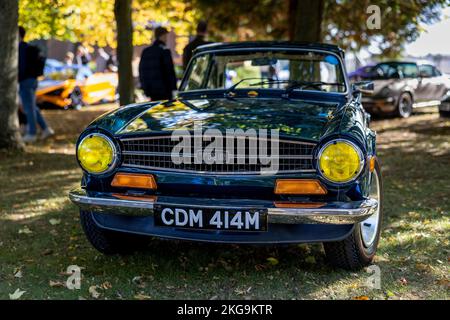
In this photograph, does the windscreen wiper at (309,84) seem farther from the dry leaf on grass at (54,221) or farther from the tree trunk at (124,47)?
the tree trunk at (124,47)

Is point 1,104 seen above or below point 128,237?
above

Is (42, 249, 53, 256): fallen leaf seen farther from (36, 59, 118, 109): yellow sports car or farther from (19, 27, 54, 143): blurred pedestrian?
(36, 59, 118, 109): yellow sports car

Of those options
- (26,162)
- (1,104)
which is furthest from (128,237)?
(1,104)

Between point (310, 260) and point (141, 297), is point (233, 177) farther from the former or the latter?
point (310, 260)

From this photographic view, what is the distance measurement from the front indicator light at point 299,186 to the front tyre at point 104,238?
4.34 ft

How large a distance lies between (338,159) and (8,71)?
6353 mm

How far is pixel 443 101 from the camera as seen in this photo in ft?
41.4

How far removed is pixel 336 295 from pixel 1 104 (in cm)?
641

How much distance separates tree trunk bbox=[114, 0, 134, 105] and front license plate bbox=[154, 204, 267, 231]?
22.1ft

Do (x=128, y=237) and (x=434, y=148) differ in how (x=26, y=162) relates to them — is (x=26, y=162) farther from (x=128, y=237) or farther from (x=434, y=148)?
(x=434, y=148)

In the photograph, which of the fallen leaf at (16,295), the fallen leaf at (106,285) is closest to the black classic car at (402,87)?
the fallen leaf at (106,285)

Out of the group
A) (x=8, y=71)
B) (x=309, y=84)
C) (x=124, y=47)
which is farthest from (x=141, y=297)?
(x=124, y=47)

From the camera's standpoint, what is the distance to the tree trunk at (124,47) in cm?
1012

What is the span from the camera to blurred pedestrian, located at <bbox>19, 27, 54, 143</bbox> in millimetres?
9609
